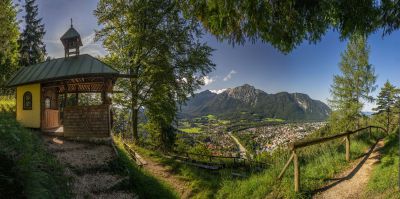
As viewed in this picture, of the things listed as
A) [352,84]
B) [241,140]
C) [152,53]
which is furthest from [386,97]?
[241,140]

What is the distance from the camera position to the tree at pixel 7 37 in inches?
887

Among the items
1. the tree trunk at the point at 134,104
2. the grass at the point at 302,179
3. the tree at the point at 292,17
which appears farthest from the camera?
the tree trunk at the point at 134,104

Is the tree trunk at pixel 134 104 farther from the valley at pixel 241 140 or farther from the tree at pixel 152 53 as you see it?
the valley at pixel 241 140

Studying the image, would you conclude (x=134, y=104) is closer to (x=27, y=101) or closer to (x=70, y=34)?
(x=70, y=34)

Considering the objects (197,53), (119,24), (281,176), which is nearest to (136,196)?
(281,176)

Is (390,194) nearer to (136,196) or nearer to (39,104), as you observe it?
(136,196)

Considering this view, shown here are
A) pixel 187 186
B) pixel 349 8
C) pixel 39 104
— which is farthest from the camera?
pixel 39 104

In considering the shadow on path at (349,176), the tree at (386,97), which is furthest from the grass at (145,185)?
the tree at (386,97)

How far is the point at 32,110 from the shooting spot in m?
17.4

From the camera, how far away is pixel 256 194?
9242 millimetres

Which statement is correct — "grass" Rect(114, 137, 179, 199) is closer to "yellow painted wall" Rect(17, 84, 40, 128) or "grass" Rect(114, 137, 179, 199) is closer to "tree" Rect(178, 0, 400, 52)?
"tree" Rect(178, 0, 400, 52)

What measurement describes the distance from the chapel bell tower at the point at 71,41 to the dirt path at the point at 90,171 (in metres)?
7.12

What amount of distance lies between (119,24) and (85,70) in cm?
Result: 758

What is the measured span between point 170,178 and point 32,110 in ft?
33.9
